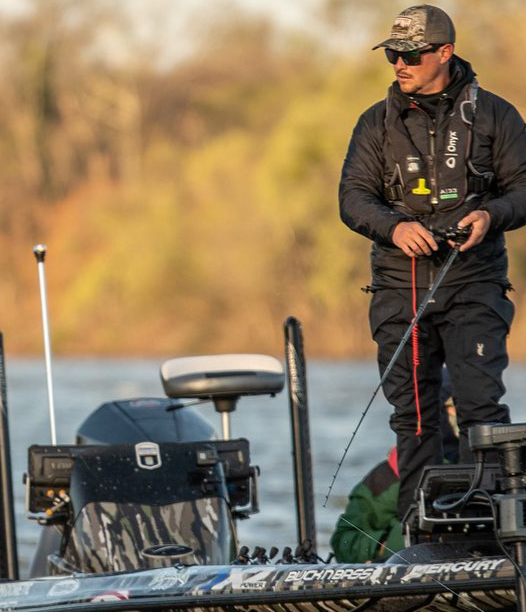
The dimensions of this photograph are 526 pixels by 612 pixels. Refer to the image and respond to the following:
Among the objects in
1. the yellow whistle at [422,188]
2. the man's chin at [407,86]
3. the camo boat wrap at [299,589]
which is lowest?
the camo boat wrap at [299,589]

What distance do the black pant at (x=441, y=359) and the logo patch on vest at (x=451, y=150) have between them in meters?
0.40

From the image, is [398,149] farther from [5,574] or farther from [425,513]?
[5,574]

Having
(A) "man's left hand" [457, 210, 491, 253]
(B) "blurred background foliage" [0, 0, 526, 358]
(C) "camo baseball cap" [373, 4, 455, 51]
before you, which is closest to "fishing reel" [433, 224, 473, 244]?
(A) "man's left hand" [457, 210, 491, 253]

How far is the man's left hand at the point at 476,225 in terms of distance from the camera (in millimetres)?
5195

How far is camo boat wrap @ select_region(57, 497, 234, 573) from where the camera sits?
609 centimetres

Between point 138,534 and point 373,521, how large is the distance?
3.28 feet

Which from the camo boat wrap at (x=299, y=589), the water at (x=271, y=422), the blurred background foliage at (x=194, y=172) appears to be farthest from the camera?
the blurred background foliage at (x=194, y=172)

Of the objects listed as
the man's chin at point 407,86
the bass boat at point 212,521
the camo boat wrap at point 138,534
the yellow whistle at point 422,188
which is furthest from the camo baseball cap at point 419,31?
the camo boat wrap at point 138,534

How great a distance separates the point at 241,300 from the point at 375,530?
93.5 feet

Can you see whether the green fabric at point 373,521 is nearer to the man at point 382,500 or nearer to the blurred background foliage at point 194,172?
the man at point 382,500

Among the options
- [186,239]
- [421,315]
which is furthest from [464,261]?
[186,239]

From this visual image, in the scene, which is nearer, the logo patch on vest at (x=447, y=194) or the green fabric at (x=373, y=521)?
the logo patch on vest at (x=447, y=194)

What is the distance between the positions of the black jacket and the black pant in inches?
2.6

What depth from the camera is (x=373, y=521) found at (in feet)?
21.7
